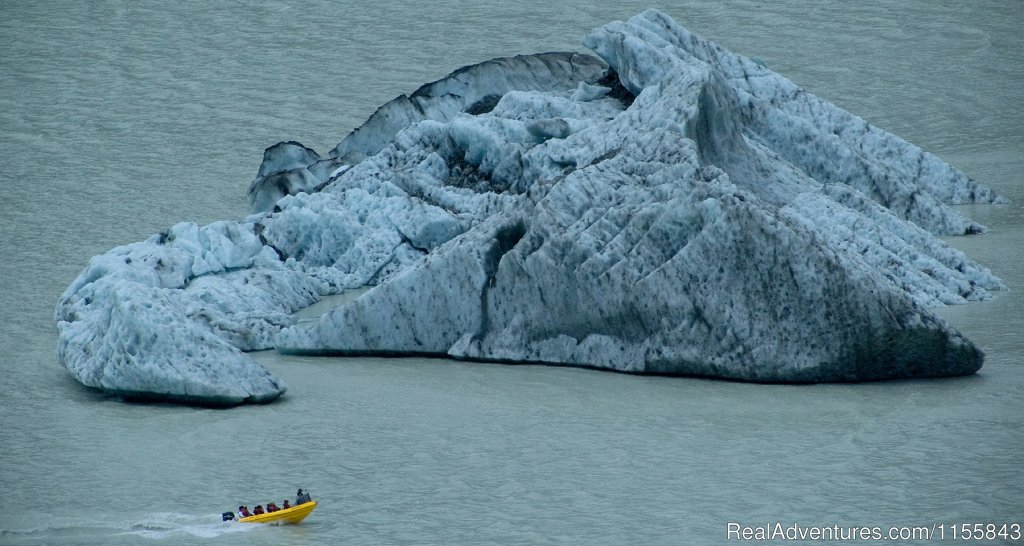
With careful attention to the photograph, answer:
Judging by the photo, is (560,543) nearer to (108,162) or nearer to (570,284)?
(570,284)

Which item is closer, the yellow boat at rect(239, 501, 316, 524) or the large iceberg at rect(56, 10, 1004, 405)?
the yellow boat at rect(239, 501, 316, 524)

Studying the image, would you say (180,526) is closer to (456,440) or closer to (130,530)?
(130,530)

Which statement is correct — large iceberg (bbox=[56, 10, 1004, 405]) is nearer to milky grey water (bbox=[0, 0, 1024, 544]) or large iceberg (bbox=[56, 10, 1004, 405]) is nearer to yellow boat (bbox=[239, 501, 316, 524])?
milky grey water (bbox=[0, 0, 1024, 544])

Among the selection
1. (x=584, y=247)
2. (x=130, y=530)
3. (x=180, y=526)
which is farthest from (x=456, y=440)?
(x=584, y=247)

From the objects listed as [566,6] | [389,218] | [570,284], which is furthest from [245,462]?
[566,6]

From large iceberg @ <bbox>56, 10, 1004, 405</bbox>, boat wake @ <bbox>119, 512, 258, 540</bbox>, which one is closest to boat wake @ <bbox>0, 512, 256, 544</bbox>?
boat wake @ <bbox>119, 512, 258, 540</bbox>

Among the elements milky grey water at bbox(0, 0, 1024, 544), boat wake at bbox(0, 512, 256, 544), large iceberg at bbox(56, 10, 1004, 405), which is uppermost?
large iceberg at bbox(56, 10, 1004, 405)

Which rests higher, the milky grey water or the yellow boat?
the milky grey water
